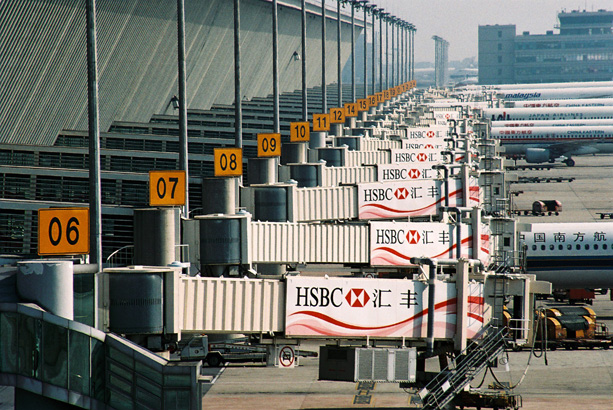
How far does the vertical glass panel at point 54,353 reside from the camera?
22.7 meters

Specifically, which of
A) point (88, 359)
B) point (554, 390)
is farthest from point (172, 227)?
point (554, 390)

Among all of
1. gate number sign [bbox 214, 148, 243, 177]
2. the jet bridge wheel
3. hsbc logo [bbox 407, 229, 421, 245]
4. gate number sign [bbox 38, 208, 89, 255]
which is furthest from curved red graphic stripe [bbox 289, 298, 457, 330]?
the jet bridge wheel

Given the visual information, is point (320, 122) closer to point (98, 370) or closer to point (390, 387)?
point (390, 387)

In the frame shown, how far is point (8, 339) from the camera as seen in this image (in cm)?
2258

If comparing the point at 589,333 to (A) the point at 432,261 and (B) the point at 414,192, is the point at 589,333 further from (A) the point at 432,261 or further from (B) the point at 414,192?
(A) the point at 432,261

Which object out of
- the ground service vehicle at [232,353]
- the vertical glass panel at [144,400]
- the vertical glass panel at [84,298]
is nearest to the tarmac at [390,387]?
the ground service vehicle at [232,353]

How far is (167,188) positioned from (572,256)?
44.9 m

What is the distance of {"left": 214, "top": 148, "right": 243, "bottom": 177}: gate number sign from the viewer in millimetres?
46250

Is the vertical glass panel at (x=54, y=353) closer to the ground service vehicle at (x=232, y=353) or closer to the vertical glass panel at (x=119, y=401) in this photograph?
the vertical glass panel at (x=119, y=401)

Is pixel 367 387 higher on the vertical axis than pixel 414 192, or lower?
lower

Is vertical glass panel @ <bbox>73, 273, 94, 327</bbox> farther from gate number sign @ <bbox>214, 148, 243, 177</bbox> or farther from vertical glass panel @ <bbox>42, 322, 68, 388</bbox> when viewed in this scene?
gate number sign @ <bbox>214, 148, 243, 177</bbox>

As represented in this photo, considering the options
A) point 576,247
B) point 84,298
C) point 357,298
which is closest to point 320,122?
point 576,247

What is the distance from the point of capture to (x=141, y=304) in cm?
2834

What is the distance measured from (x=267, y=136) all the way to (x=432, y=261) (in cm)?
2303
